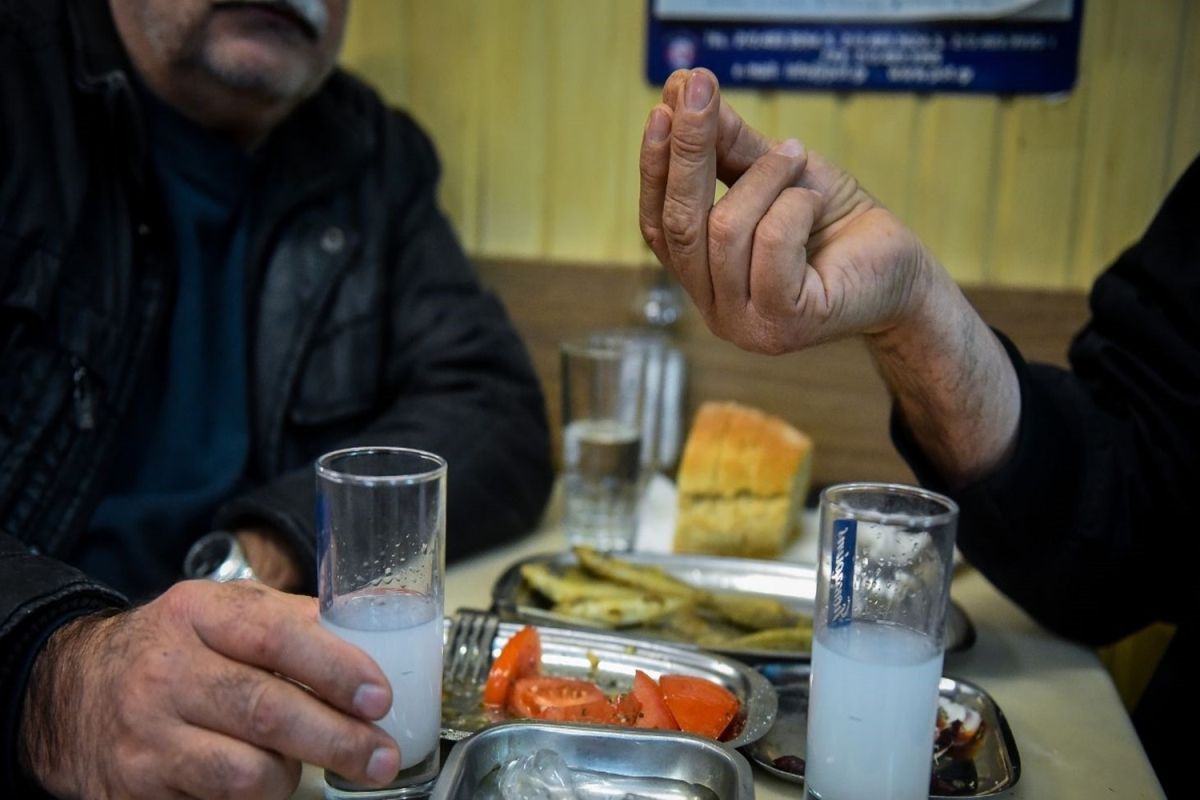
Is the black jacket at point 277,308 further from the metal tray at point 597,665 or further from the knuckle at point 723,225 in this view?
the knuckle at point 723,225

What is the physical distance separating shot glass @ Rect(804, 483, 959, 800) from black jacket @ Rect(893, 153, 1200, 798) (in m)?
0.45

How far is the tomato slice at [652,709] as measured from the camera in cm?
96

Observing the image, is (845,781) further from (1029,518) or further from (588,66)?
(588,66)

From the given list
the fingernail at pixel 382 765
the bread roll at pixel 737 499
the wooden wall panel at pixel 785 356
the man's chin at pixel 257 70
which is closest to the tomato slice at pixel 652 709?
the fingernail at pixel 382 765

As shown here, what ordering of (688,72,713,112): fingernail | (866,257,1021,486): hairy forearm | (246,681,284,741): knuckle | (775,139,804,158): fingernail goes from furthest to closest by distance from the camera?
(866,257,1021,486): hairy forearm
(775,139,804,158): fingernail
(688,72,713,112): fingernail
(246,681,284,741): knuckle

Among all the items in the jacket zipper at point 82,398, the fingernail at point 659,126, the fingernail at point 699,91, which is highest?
the fingernail at point 699,91

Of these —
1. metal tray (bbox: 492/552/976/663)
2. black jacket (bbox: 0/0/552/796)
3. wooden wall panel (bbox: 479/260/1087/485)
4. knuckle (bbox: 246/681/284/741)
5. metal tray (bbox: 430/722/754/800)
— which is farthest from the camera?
wooden wall panel (bbox: 479/260/1087/485)

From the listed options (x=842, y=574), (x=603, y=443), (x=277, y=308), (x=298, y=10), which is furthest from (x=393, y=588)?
(x=298, y=10)

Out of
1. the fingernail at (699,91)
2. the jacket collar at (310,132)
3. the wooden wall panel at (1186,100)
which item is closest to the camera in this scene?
the fingernail at (699,91)

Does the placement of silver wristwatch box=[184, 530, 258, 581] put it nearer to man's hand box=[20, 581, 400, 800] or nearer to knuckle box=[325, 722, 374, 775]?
man's hand box=[20, 581, 400, 800]

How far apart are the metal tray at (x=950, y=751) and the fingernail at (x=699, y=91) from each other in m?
0.57

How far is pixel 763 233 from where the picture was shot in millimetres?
1000

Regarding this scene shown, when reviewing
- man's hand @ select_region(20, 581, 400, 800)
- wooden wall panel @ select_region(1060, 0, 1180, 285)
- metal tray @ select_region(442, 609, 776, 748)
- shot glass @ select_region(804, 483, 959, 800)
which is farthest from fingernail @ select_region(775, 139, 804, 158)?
wooden wall panel @ select_region(1060, 0, 1180, 285)

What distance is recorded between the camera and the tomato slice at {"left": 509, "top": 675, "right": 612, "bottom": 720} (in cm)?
98
